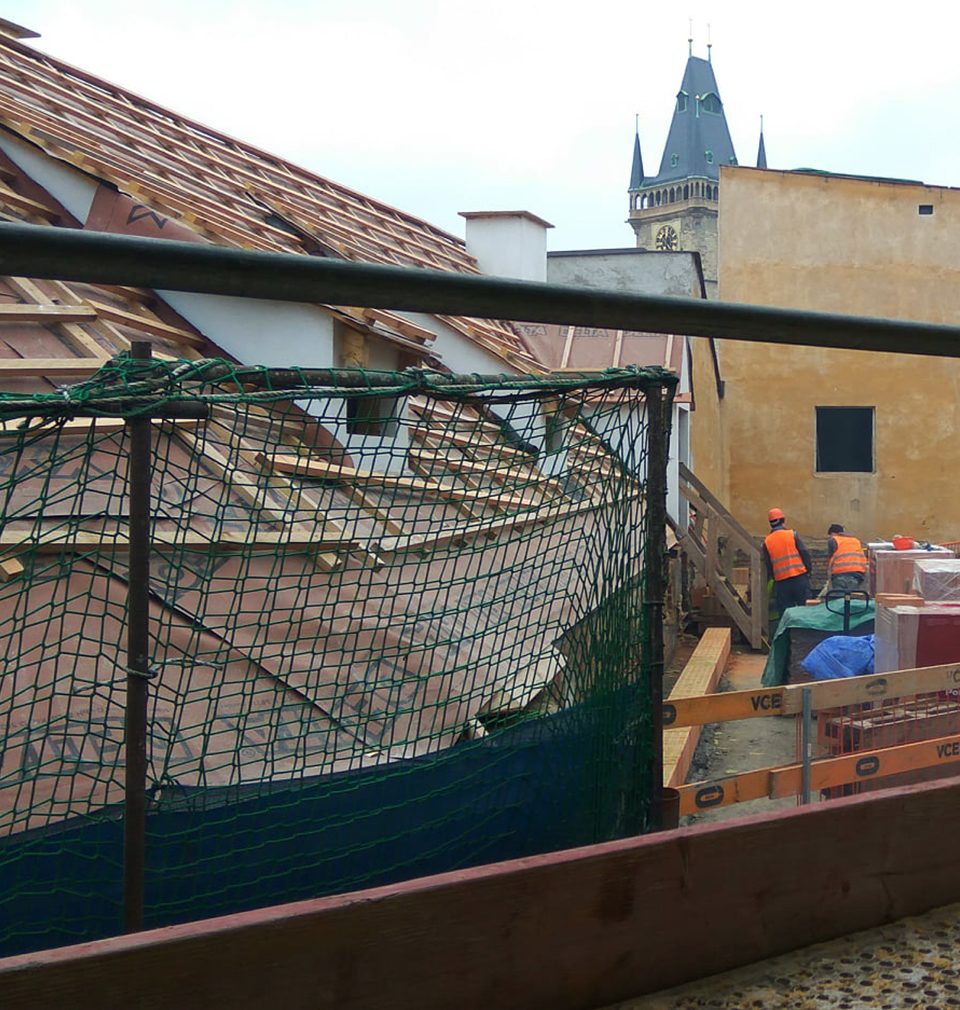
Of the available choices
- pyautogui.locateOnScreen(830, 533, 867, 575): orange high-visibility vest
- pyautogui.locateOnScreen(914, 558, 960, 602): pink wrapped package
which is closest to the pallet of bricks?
pyautogui.locateOnScreen(914, 558, 960, 602): pink wrapped package

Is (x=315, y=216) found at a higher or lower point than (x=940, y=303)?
lower

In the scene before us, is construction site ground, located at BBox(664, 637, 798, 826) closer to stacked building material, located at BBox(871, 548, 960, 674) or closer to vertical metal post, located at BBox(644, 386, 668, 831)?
stacked building material, located at BBox(871, 548, 960, 674)

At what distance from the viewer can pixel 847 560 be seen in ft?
48.4

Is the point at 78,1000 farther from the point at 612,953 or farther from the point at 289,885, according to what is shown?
the point at 289,885

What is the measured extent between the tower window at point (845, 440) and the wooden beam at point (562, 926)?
2534 centimetres

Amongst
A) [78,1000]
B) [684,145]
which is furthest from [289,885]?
[684,145]

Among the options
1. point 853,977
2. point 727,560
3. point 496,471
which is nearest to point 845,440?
point 727,560

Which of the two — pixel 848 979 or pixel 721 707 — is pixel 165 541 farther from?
pixel 848 979

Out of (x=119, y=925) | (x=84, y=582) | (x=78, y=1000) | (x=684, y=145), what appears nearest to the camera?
(x=78, y=1000)

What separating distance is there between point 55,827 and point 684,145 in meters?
112

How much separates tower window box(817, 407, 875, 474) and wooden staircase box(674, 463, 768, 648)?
8393 millimetres

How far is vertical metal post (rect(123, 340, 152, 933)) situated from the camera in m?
2.71

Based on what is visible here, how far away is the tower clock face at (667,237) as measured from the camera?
104562 mm

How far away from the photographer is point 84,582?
4469mm
